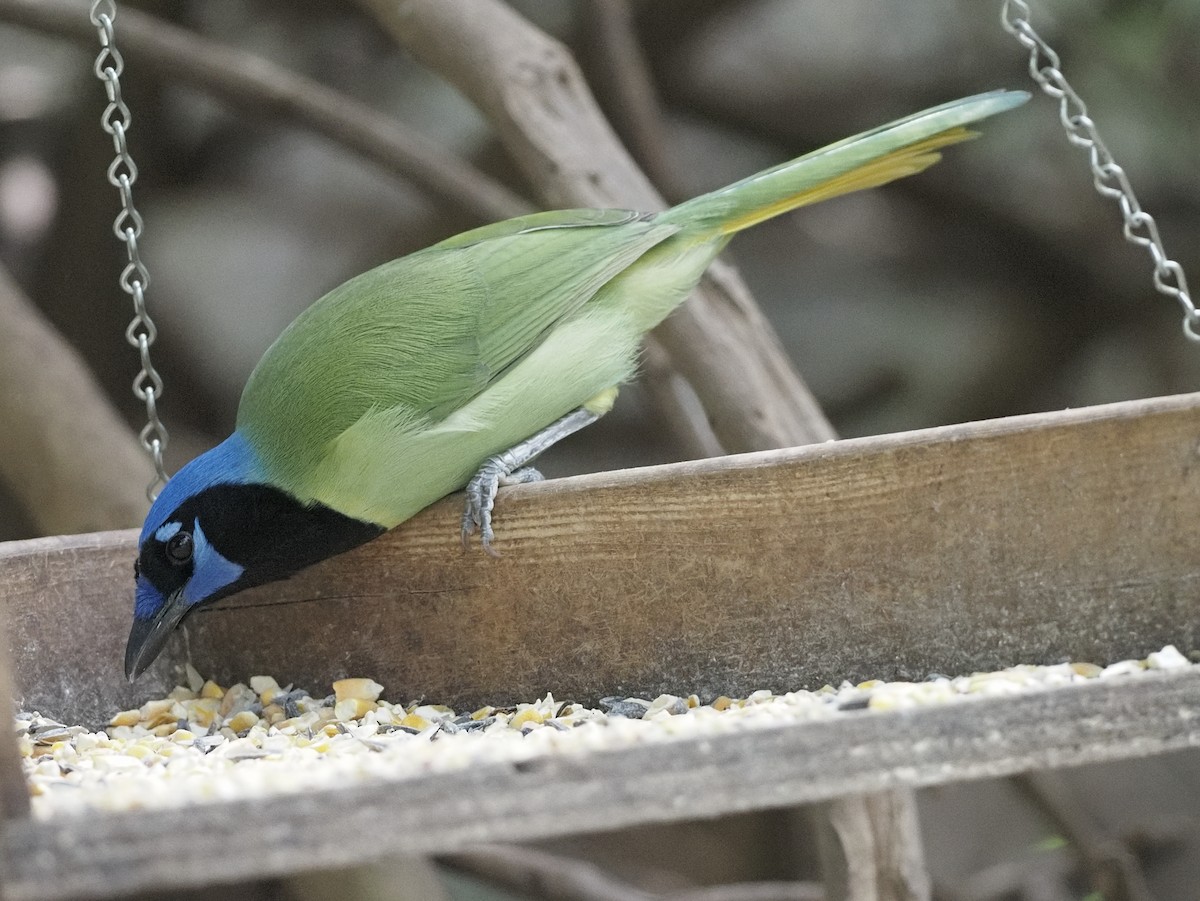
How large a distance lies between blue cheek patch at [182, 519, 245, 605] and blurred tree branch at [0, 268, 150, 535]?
1366 mm

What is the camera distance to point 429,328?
8.26 feet

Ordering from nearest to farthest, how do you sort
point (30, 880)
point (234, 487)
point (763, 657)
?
point (30, 880) < point (763, 657) < point (234, 487)

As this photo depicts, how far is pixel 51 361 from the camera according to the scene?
3.60m

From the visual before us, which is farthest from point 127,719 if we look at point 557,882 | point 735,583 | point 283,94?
point 283,94

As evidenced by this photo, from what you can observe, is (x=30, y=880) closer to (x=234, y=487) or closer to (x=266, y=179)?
(x=234, y=487)

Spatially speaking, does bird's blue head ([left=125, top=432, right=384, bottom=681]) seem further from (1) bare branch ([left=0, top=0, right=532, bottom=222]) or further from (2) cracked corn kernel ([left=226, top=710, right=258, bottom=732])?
(1) bare branch ([left=0, top=0, right=532, bottom=222])

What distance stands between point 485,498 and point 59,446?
178 centimetres

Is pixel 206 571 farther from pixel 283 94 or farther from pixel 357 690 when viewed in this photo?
pixel 283 94

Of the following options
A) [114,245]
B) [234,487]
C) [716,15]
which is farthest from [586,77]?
[234,487]

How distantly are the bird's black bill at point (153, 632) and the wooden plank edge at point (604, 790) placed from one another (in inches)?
38.4

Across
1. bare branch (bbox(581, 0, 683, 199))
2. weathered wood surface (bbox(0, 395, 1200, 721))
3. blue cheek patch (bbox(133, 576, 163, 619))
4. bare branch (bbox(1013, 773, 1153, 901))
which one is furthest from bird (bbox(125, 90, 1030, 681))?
bare branch (bbox(1013, 773, 1153, 901))

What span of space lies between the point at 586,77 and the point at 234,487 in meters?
2.81

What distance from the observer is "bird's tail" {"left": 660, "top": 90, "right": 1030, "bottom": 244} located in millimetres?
2479

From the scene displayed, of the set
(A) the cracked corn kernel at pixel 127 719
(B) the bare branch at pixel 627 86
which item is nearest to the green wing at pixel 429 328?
(A) the cracked corn kernel at pixel 127 719
